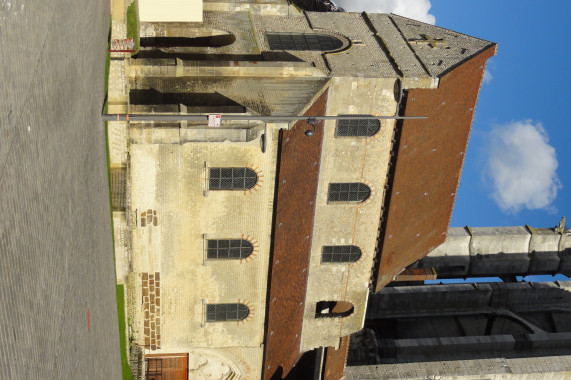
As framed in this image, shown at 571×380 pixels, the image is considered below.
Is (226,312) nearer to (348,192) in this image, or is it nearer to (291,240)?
(291,240)

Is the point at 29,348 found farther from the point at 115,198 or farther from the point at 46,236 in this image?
the point at 115,198

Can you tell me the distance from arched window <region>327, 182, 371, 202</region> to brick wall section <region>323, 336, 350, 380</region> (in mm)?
5023

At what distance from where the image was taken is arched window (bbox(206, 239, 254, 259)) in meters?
18.9

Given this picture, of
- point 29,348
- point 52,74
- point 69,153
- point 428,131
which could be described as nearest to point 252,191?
point 428,131

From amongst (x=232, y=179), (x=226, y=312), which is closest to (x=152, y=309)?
(x=226, y=312)

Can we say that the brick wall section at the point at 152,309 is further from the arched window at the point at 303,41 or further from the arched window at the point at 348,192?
the arched window at the point at 303,41

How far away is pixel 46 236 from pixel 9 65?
2.92 meters

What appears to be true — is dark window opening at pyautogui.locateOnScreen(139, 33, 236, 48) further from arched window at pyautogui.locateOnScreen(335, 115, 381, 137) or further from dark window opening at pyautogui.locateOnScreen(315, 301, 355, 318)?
dark window opening at pyautogui.locateOnScreen(315, 301, 355, 318)

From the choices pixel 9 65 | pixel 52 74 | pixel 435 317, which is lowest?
pixel 435 317

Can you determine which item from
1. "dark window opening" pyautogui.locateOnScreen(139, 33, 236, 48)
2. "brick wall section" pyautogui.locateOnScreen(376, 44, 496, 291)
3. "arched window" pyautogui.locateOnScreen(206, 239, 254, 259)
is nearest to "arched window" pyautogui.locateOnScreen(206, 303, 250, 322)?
"arched window" pyautogui.locateOnScreen(206, 239, 254, 259)

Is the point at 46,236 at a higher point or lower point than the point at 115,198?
higher

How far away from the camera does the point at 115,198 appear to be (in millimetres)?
17422

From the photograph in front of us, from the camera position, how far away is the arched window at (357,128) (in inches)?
694

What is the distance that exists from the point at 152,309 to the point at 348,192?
7.09 m
